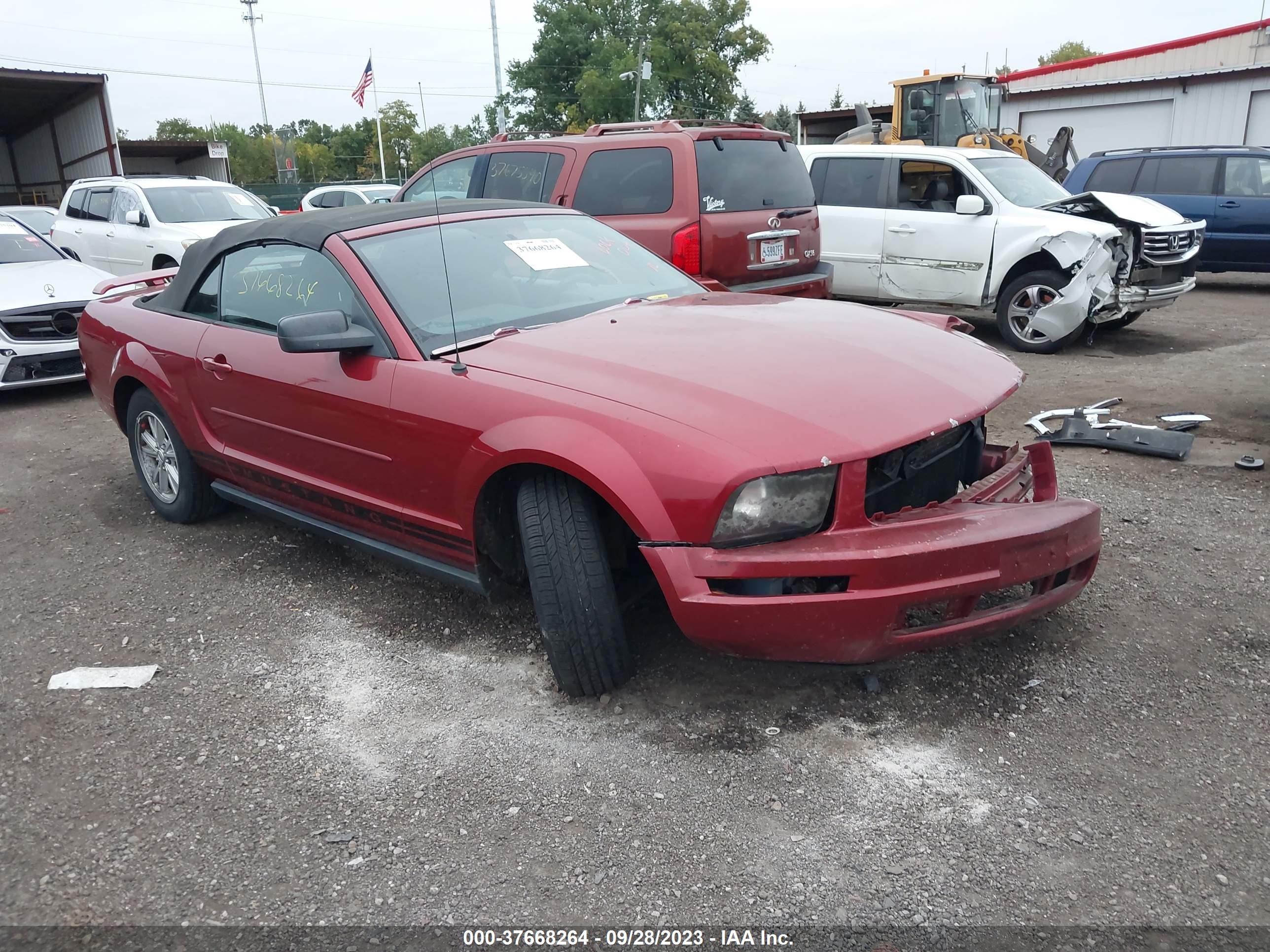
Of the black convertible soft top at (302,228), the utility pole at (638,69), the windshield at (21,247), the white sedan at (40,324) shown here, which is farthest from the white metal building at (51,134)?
the utility pole at (638,69)

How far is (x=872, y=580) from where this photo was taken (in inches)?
106

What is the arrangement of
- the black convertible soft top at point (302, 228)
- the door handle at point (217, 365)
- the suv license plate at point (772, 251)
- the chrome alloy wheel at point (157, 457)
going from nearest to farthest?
the black convertible soft top at point (302, 228)
the door handle at point (217, 365)
the chrome alloy wheel at point (157, 457)
the suv license plate at point (772, 251)

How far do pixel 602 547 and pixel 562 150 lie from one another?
5.06 meters

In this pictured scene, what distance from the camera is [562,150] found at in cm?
732

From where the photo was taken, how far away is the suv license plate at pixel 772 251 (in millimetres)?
7031

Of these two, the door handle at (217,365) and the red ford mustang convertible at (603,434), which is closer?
the red ford mustang convertible at (603,434)

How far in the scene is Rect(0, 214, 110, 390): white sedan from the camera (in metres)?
7.90

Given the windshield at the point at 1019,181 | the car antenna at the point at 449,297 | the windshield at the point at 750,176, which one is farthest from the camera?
the windshield at the point at 1019,181

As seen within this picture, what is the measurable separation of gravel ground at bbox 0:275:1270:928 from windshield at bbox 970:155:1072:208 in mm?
5220

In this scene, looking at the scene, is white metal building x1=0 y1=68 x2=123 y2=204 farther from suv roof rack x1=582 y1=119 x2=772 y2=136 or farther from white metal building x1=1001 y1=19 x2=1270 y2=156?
white metal building x1=1001 y1=19 x2=1270 y2=156

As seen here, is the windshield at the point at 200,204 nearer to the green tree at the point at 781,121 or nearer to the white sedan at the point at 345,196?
the white sedan at the point at 345,196

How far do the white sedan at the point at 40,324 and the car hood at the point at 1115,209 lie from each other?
8.30 meters

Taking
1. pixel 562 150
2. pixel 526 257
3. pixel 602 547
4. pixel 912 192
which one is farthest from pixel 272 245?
pixel 912 192

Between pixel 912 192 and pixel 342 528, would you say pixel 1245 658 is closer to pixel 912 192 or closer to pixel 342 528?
pixel 342 528
